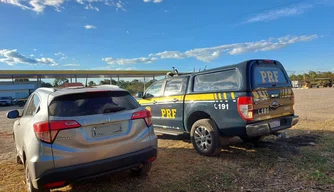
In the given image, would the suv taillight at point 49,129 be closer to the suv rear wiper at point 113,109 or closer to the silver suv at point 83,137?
the silver suv at point 83,137

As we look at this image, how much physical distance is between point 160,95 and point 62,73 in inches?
1324

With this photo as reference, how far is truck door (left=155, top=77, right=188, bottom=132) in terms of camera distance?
20.1 feet

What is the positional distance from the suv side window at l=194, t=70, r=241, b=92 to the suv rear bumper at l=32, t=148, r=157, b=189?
7.81 ft

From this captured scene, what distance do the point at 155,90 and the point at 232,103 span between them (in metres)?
2.91

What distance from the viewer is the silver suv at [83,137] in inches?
118

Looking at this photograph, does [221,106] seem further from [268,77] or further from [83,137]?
[83,137]

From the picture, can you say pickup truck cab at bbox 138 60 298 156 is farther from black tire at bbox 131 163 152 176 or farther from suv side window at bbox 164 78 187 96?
black tire at bbox 131 163 152 176

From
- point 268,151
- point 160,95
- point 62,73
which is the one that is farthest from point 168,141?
point 62,73

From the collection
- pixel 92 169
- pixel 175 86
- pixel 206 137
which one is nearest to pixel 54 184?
pixel 92 169

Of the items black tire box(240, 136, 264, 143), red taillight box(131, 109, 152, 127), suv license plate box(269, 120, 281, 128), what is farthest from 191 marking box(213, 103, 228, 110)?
red taillight box(131, 109, 152, 127)

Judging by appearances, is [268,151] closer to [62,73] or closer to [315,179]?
[315,179]

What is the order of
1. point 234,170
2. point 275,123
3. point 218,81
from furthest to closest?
point 218,81 < point 275,123 < point 234,170

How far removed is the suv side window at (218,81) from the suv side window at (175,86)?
40 centimetres

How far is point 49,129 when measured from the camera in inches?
117
